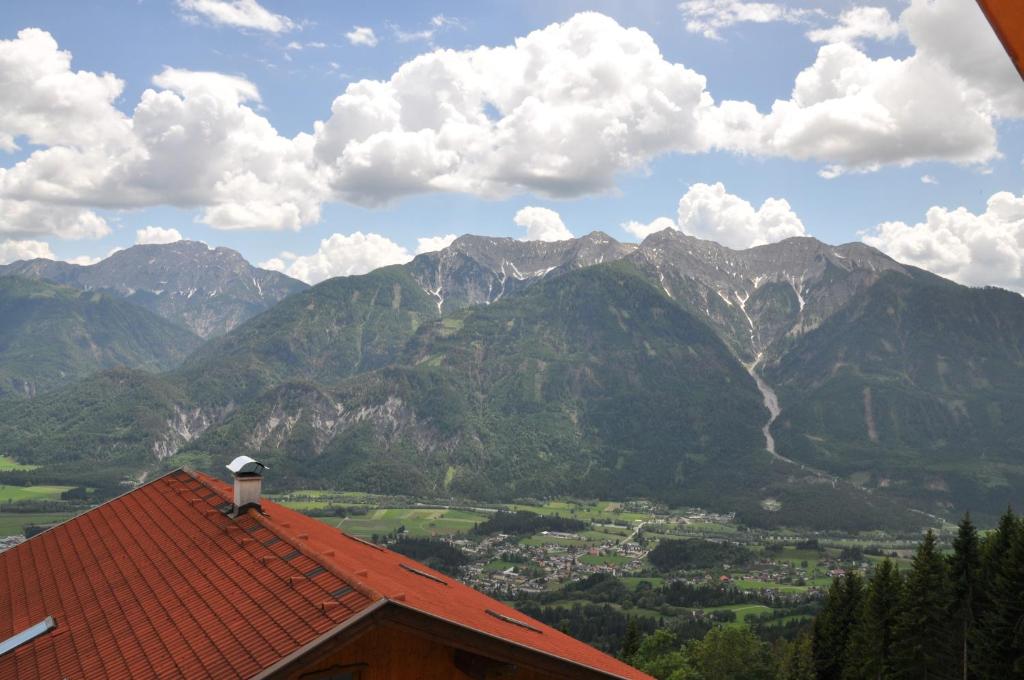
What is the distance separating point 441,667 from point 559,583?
16723 cm

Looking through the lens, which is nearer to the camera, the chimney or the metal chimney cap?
the chimney

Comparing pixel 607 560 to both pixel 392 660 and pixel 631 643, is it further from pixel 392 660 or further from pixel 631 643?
pixel 392 660

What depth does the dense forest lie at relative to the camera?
129 feet

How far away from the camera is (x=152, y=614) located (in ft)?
41.7

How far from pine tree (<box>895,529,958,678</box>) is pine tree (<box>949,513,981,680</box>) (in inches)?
23.7

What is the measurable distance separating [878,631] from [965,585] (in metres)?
5.82

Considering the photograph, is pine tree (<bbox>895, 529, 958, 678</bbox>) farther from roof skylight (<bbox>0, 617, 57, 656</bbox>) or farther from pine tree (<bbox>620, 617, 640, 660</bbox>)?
roof skylight (<bbox>0, 617, 57, 656</bbox>)

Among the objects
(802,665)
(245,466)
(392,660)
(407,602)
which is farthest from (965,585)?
(392,660)

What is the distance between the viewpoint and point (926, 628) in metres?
44.3

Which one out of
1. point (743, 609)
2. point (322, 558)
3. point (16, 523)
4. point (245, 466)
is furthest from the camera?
point (16, 523)

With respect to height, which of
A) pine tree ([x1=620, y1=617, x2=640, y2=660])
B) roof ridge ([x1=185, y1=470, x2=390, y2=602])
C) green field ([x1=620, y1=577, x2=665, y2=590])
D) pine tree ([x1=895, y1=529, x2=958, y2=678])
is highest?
roof ridge ([x1=185, y1=470, x2=390, y2=602])

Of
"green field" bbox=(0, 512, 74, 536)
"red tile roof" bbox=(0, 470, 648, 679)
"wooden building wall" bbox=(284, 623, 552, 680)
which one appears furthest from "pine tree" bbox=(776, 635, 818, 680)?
"green field" bbox=(0, 512, 74, 536)

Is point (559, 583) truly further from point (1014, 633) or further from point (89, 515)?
point (89, 515)

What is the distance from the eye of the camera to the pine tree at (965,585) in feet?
Answer: 141
